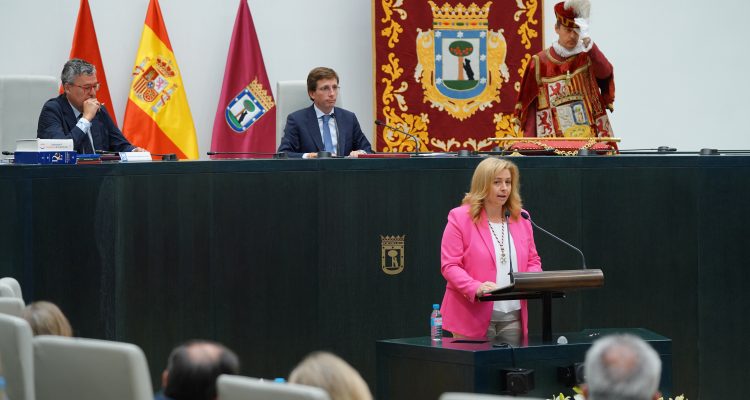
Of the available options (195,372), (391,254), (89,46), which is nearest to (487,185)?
(391,254)

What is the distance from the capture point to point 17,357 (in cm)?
335

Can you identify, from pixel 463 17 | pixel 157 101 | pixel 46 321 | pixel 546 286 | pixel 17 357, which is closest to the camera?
pixel 17 357

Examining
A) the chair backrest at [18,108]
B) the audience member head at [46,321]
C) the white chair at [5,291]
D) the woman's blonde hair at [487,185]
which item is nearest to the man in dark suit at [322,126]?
the chair backrest at [18,108]

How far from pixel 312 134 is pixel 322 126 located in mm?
128

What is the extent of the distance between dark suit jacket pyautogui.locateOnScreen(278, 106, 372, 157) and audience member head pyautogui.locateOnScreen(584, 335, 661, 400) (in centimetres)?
437

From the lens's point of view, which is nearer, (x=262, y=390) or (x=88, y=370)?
(x=262, y=390)

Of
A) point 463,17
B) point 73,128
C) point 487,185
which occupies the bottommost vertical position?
point 487,185

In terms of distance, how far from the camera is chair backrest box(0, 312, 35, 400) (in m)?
3.35

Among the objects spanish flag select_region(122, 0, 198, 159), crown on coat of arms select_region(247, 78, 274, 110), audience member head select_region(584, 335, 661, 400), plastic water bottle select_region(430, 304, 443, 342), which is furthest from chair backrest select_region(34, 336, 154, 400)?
crown on coat of arms select_region(247, 78, 274, 110)

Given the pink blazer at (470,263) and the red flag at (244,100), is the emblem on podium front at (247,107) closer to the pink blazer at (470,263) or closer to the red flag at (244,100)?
the red flag at (244,100)

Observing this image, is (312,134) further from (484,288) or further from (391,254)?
(484,288)

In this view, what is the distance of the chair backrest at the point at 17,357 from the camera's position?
3.35 m

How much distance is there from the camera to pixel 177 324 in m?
5.77

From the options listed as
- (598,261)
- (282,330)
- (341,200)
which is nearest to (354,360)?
(282,330)
